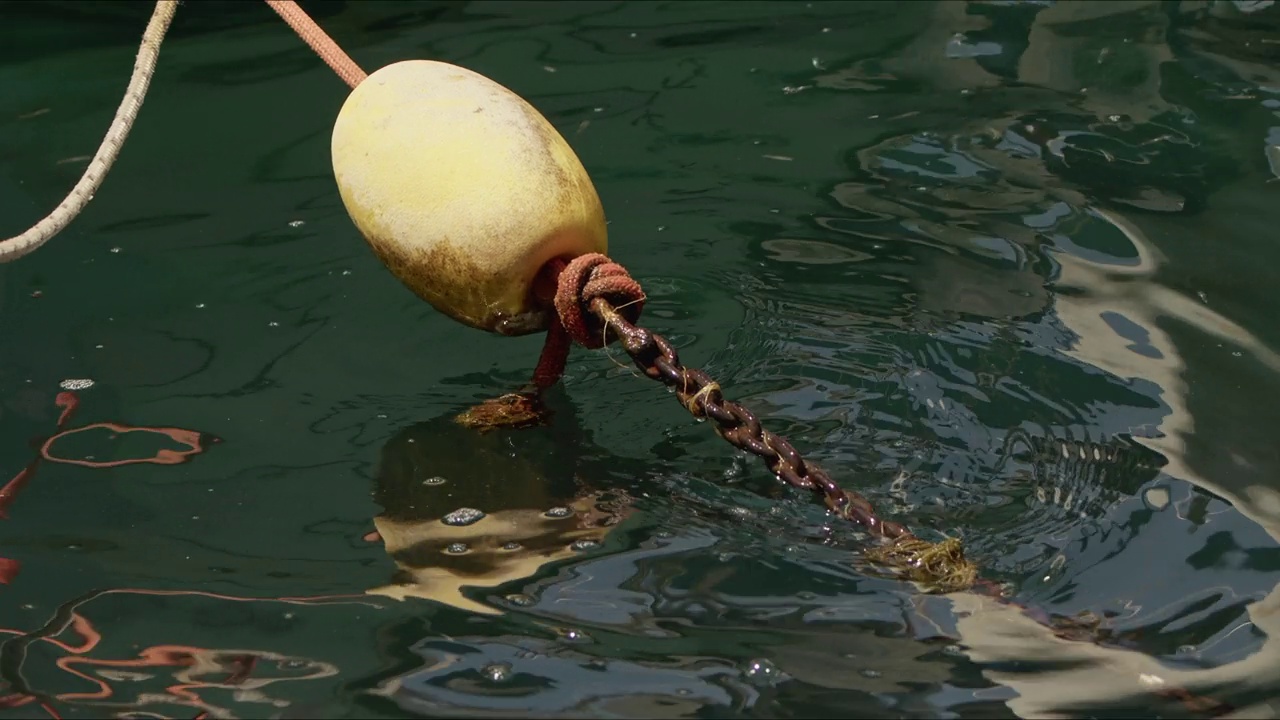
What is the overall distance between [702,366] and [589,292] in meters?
0.73

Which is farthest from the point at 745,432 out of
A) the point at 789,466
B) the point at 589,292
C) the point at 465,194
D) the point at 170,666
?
the point at 170,666

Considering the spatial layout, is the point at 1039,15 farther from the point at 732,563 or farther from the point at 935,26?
the point at 732,563

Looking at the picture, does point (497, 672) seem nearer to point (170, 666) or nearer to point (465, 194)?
point (170, 666)

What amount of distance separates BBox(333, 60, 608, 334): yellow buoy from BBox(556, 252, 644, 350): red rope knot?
92 millimetres

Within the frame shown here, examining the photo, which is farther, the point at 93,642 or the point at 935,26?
the point at 935,26

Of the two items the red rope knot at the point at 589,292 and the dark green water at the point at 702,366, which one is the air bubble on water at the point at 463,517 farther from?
the red rope knot at the point at 589,292

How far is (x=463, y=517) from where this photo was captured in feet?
9.47

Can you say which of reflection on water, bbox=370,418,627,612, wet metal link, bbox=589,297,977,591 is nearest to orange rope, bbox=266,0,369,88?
reflection on water, bbox=370,418,627,612

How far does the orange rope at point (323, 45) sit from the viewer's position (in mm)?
3311

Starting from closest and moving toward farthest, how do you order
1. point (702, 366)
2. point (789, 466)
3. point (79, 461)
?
point (789, 466), point (79, 461), point (702, 366)

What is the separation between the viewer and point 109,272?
3.88m

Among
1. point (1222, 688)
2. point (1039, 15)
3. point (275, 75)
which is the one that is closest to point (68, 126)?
point (275, 75)

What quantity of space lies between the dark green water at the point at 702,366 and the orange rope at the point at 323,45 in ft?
2.08

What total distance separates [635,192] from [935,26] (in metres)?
1.54
